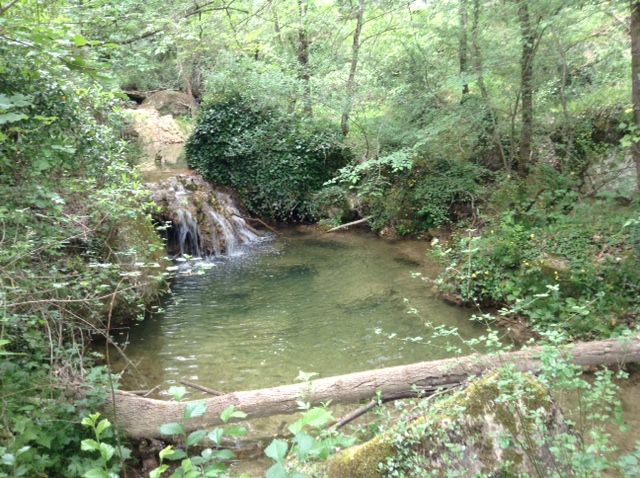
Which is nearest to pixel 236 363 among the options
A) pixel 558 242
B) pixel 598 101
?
pixel 558 242

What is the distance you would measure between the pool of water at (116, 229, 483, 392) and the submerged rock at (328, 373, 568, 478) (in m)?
1.92

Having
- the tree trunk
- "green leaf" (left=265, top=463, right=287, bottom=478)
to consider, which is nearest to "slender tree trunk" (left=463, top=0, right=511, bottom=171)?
the tree trunk

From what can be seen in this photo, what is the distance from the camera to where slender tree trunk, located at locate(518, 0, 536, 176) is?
21.6ft

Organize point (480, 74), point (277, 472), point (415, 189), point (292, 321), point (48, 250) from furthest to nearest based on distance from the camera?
point (415, 189)
point (480, 74)
point (292, 321)
point (48, 250)
point (277, 472)

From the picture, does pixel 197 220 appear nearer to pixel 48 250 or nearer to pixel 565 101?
pixel 48 250

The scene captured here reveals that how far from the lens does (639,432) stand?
3.75 metres

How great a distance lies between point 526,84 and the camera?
7.54 m

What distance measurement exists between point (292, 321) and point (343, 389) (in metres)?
2.70

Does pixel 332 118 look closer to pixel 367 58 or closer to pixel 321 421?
pixel 367 58

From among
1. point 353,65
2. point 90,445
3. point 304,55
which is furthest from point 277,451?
point 304,55

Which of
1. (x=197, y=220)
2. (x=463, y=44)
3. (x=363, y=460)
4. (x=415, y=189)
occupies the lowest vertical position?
(x=363, y=460)

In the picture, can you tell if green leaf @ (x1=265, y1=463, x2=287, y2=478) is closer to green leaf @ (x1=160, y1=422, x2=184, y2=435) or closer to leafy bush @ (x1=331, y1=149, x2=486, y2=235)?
green leaf @ (x1=160, y1=422, x2=184, y2=435)

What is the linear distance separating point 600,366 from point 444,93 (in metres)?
6.20

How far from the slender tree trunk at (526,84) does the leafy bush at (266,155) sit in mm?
4848
